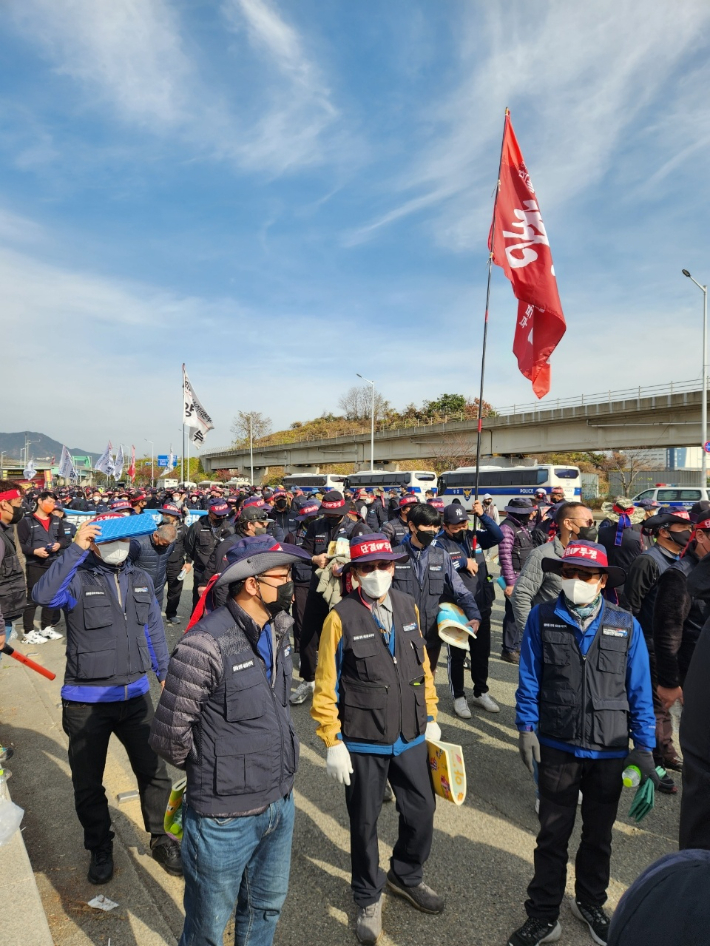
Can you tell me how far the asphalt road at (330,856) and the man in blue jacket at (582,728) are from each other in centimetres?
27

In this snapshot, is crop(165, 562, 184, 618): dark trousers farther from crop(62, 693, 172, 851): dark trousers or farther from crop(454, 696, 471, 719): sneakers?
crop(62, 693, 172, 851): dark trousers

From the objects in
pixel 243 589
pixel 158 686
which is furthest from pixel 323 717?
pixel 158 686

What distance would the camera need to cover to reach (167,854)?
3.40m

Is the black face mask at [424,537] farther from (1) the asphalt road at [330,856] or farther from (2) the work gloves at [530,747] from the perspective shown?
(2) the work gloves at [530,747]

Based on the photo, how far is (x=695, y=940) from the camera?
73cm

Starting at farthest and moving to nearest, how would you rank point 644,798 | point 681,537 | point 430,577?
point 430,577 → point 681,537 → point 644,798

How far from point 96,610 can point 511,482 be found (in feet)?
99.9

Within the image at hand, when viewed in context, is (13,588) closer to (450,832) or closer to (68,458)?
(450,832)

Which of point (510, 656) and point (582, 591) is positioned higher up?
point (582, 591)

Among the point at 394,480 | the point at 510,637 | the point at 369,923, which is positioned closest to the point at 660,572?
the point at 510,637

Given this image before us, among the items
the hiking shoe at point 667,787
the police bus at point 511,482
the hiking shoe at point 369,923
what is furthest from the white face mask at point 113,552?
the police bus at point 511,482

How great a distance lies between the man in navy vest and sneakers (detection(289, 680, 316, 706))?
3.61m

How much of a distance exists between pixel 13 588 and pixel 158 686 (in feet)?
7.17

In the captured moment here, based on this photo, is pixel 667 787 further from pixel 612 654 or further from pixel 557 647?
pixel 557 647
